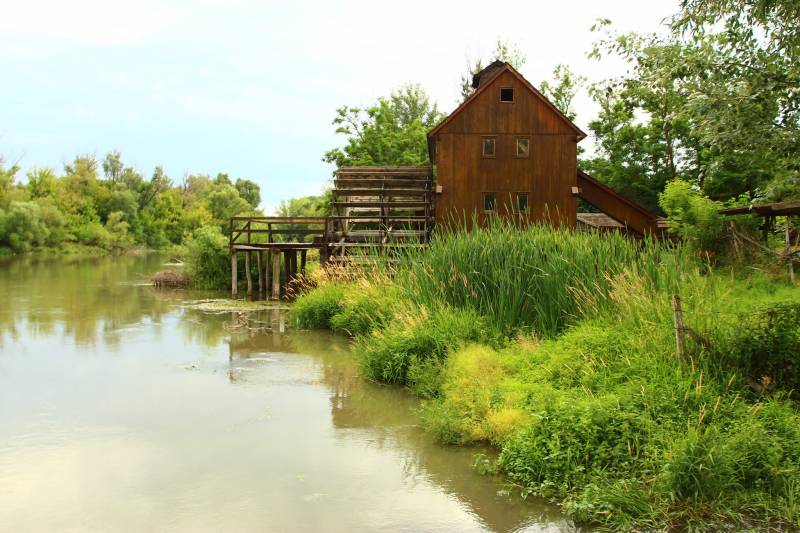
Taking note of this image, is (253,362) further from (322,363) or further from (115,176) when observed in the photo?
(115,176)

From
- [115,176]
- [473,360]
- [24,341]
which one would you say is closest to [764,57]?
[473,360]

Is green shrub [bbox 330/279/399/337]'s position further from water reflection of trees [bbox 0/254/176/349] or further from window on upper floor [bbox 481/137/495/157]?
window on upper floor [bbox 481/137/495/157]

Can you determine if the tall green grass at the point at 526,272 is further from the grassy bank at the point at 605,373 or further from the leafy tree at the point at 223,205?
the leafy tree at the point at 223,205

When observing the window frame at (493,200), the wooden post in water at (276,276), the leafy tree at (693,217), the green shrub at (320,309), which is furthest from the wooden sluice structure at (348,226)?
the leafy tree at (693,217)

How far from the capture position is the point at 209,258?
31594 mm

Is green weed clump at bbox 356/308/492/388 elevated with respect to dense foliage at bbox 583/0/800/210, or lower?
lower

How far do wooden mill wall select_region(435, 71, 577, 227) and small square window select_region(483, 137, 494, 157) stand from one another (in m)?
0.15

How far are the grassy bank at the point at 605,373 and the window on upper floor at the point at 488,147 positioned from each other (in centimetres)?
1170

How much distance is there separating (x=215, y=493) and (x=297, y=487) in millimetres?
848

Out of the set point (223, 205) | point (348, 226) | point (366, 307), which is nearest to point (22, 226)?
point (223, 205)

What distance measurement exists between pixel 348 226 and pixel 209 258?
6440 millimetres

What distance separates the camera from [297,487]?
307 inches

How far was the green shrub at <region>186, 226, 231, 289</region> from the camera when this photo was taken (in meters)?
31.1

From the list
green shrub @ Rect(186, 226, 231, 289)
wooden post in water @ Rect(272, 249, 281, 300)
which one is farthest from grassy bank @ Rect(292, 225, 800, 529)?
green shrub @ Rect(186, 226, 231, 289)
